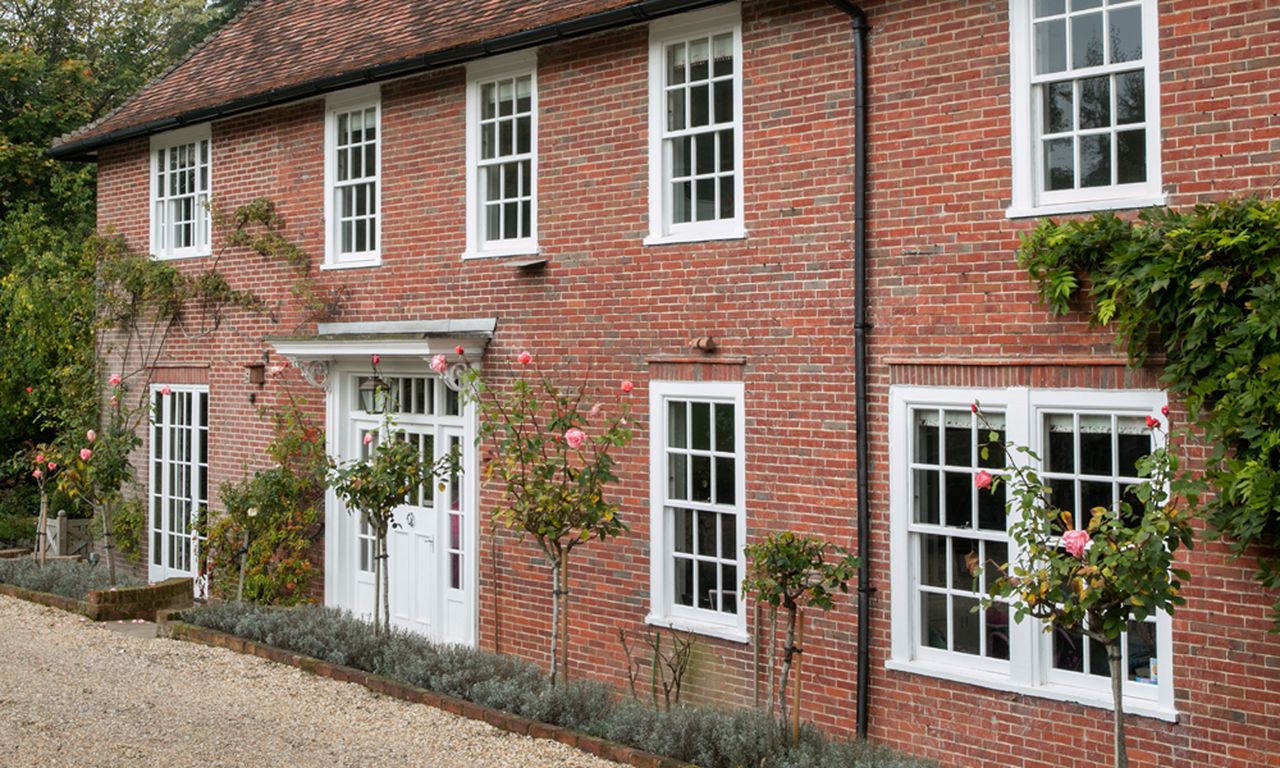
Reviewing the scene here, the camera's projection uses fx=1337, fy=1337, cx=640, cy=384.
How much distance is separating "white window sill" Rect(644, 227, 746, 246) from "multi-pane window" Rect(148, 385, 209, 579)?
758 cm

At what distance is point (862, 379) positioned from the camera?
30.9 ft

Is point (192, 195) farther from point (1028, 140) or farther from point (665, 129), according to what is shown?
point (1028, 140)

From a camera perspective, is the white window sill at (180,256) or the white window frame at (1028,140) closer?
the white window frame at (1028,140)

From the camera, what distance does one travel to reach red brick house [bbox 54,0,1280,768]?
26.8 feet

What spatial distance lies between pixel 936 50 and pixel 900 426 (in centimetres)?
259

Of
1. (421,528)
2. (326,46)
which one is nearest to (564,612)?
(421,528)

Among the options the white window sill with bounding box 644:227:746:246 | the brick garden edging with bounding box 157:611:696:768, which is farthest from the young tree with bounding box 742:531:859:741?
the white window sill with bounding box 644:227:746:246

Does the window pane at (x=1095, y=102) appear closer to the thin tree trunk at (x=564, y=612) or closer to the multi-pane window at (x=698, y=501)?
the multi-pane window at (x=698, y=501)

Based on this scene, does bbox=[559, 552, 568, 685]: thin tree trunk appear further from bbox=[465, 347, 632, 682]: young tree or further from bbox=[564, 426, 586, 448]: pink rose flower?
bbox=[564, 426, 586, 448]: pink rose flower

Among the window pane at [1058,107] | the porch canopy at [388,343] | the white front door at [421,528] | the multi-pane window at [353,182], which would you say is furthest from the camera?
the multi-pane window at [353,182]

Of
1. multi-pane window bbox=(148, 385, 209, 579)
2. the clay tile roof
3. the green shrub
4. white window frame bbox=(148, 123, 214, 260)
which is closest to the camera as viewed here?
the clay tile roof

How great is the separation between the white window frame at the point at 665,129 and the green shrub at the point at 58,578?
27.5 feet

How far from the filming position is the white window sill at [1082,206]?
812cm

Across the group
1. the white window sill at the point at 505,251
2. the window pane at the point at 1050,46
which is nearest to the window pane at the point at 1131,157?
the window pane at the point at 1050,46
